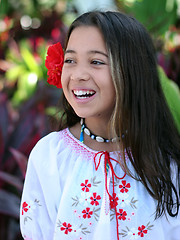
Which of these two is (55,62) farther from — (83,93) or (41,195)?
(41,195)

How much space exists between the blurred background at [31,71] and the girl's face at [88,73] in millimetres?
203

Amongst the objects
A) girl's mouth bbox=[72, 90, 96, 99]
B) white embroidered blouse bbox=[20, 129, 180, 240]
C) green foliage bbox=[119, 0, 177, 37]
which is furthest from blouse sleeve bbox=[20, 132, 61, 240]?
green foliage bbox=[119, 0, 177, 37]

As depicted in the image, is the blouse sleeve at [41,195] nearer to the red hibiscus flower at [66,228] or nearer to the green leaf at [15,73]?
the red hibiscus flower at [66,228]

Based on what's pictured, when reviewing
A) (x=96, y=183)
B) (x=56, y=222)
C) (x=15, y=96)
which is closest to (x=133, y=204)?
(x=96, y=183)

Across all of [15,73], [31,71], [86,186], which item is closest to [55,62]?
[86,186]

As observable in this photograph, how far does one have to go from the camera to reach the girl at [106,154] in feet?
3.62

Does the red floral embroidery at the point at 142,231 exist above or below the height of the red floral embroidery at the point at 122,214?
below

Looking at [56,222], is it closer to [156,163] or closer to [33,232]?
[33,232]

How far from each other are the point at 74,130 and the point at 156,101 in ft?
1.03

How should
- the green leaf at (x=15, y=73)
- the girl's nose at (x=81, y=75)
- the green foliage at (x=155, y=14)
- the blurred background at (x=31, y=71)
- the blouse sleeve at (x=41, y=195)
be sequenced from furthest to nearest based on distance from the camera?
the green leaf at (x=15, y=73) → the green foliage at (x=155, y=14) → the blurred background at (x=31, y=71) → the blouse sleeve at (x=41, y=195) → the girl's nose at (x=81, y=75)

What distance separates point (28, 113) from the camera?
2.32 metres

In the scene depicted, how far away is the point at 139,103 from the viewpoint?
1.18 meters

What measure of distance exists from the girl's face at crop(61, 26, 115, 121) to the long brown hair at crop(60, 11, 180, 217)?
0.02 meters

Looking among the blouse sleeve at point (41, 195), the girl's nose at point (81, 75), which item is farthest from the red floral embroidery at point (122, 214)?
the girl's nose at point (81, 75)
